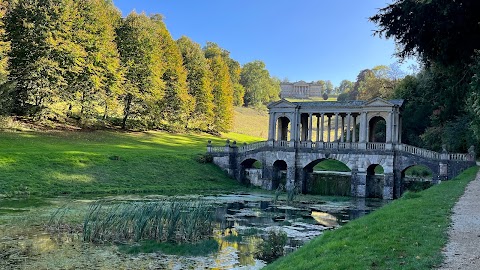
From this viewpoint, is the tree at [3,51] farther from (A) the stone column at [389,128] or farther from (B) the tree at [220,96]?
(B) the tree at [220,96]

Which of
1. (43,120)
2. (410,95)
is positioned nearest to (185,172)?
(43,120)

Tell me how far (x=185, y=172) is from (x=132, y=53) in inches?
950

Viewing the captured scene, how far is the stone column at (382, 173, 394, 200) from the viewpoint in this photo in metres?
40.0

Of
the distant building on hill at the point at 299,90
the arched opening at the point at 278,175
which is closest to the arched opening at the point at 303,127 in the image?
the arched opening at the point at 278,175

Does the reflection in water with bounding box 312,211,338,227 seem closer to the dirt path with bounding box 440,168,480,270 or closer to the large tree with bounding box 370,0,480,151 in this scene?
the dirt path with bounding box 440,168,480,270

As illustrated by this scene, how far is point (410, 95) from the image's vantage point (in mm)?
57469

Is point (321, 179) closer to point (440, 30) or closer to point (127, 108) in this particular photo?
point (440, 30)

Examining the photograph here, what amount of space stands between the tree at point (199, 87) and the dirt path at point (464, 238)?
58.2 metres

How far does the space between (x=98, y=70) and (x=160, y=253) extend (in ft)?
133

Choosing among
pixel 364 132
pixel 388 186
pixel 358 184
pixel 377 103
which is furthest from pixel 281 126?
pixel 388 186

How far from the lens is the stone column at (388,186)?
131 ft

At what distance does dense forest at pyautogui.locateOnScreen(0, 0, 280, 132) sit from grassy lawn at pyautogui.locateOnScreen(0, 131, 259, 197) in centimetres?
501

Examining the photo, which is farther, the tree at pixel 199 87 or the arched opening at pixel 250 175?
the tree at pixel 199 87

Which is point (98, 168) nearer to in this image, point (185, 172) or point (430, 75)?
point (185, 172)
